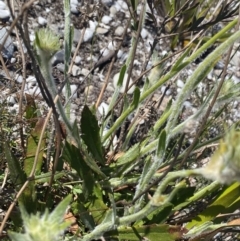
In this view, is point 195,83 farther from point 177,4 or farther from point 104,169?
point 177,4

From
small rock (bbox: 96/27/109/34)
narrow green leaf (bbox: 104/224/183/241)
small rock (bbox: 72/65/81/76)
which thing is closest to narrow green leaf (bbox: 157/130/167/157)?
narrow green leaf (bbox: 104/224/183/241)

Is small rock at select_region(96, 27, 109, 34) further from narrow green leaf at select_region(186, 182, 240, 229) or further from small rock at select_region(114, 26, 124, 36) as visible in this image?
narrow green leaf at select_region(186, 182, 240, 229)

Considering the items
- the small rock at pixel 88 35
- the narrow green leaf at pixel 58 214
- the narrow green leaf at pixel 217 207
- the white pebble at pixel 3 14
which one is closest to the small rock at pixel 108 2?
the small rock at pixel 88 35

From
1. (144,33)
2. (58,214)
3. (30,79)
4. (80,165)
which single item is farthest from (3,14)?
(58,214)

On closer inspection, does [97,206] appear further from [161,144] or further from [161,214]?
[161,144]

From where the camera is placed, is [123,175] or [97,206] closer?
[97,206]

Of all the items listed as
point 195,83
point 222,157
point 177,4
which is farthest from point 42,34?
point 177,4

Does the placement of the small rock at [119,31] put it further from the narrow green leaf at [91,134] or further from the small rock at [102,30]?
the narrow green leaf at [91,134]

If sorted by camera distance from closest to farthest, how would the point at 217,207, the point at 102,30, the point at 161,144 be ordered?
the point at 161,144 → the point at 217,207 → the point at 102,30
